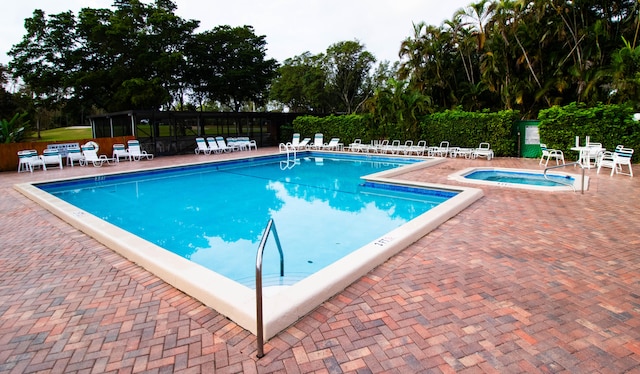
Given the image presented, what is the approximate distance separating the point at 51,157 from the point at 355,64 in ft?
79.3

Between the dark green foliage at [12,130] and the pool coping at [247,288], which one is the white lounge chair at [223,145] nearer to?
the dark green foliage at [12,130]

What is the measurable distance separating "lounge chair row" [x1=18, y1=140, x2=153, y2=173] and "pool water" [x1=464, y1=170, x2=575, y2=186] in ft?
45.0

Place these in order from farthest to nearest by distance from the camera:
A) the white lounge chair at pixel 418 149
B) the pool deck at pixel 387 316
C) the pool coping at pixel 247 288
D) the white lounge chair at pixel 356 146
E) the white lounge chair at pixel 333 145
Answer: the white lounge chair at pixel 333 145 → the white lounge chair at pixel 356 146 → the white lounge chair at pixel 418 149 → the pool coping at pixel 247 288 → the pool deck at pixel 387 316

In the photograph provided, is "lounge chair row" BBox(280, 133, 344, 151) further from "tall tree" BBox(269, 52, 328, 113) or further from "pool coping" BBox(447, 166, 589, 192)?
"tall tree" BBox(269, 52, 328, 113)

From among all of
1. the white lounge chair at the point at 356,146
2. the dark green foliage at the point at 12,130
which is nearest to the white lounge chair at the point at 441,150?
the white lounge chair at the point at 356,146

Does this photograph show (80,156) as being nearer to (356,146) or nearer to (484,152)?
(356,146)

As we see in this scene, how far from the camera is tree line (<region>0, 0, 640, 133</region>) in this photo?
1577 centimetres

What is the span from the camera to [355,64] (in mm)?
31156

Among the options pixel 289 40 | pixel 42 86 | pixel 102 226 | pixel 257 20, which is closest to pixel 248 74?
pixel 257 20

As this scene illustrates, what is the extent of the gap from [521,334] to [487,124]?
46.5 feet

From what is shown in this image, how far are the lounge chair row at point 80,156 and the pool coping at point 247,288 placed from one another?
30.7 feet

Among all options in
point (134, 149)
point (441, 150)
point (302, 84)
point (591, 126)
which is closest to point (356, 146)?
point (441, 150)

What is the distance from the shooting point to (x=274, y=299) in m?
2.95

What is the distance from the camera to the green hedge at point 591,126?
460 inches
